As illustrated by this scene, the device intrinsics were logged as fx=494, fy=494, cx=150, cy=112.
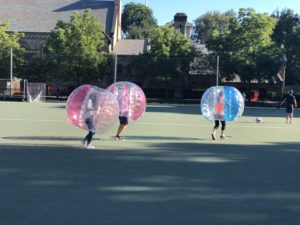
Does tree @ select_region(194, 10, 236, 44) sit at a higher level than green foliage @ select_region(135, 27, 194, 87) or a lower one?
higher

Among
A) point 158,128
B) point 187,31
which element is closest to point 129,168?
point 158,128

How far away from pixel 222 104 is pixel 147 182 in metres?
8.55

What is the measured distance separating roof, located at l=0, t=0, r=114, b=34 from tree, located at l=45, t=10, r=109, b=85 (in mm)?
12240

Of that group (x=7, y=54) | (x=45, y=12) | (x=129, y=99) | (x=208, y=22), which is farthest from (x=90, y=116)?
(x=208, y=22)

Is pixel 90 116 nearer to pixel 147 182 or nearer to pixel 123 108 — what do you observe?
pixel 123 108

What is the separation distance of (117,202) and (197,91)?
5586 cm

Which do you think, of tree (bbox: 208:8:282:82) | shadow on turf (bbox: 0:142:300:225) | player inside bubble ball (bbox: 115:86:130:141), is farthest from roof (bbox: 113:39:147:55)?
shadow on turf (bbox: 0:142:300:225)

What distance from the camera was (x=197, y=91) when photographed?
205 ft

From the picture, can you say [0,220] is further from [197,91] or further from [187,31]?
[187,31]

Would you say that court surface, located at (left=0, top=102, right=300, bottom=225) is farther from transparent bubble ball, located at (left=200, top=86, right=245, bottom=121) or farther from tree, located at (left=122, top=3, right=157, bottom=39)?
tree, located at (left=122, top=3, right=157, bottom=39)

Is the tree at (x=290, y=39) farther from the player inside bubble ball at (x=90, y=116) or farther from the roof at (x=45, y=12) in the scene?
the player inside bubble ball at (x=90, y=116)

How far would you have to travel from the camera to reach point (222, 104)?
54.7ft

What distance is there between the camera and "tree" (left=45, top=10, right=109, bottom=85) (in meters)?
59.5

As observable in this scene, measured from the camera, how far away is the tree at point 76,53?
5947 cm
